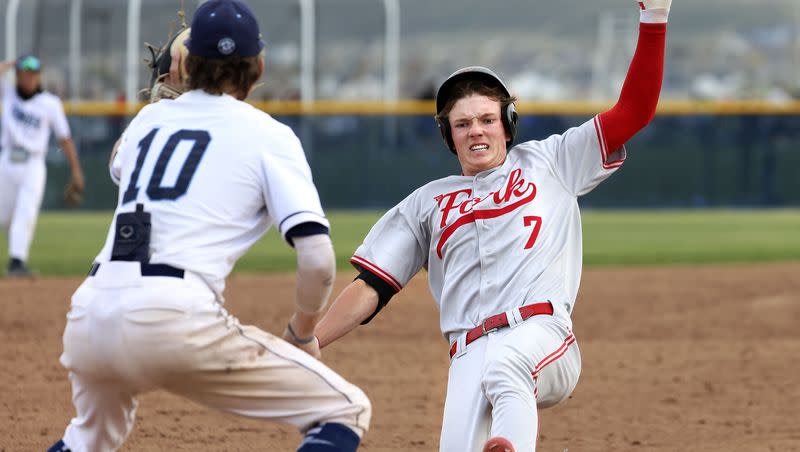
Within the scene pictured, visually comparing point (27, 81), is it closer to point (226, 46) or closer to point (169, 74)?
point (169, 74)

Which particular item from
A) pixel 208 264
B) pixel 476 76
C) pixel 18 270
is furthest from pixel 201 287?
pixel 18 270

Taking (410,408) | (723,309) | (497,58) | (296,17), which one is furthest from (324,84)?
(410,408)

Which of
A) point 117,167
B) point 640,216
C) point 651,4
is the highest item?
point 651,4

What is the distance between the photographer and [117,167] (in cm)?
339

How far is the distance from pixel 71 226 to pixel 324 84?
527cm

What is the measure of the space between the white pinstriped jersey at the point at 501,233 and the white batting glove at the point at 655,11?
35 centimetres

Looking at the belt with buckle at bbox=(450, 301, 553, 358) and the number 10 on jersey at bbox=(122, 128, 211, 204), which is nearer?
the number 10 on jersey at bbox=(122, 128, 211, 204)

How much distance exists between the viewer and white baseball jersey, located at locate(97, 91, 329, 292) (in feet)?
9.48

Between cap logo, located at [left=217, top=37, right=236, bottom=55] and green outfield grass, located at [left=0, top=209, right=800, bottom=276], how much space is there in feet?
25.9

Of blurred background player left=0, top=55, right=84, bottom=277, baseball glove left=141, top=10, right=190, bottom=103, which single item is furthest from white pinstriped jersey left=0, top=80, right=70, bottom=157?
baseball glove left=141, top=10, right=190, bottom=103

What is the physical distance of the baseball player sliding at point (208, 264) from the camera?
284cm

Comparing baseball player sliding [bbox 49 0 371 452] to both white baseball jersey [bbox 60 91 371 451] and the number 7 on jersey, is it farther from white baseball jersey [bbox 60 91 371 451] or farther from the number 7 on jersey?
the number 7 on jersey

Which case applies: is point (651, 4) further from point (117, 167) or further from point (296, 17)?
point (296, 17)

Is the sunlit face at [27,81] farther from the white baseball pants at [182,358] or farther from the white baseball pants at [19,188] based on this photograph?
the white baseball pants at [182,358]
